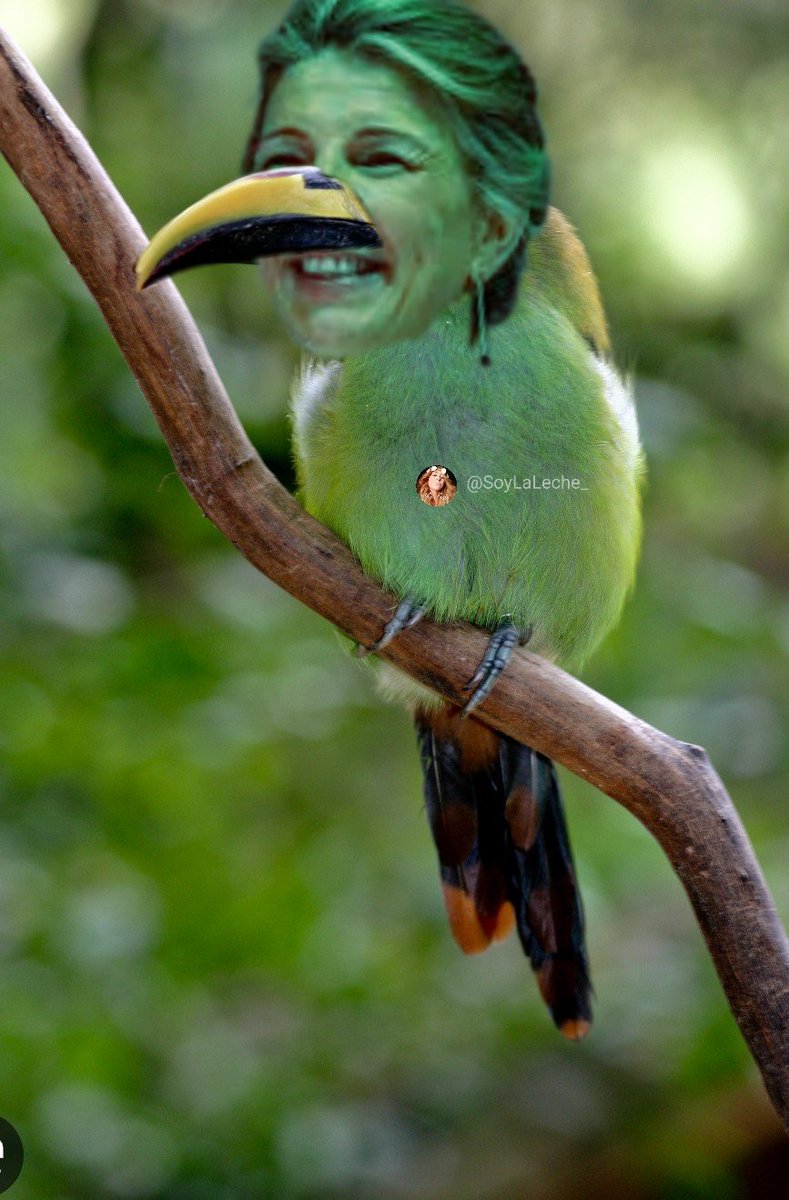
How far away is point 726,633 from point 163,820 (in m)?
0.74

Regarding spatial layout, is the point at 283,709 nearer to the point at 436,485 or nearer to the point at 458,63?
the point at 436,485

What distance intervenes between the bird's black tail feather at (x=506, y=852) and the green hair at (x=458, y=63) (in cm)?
53

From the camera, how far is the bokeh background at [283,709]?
1.15 meters

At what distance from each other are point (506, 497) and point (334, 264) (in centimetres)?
25

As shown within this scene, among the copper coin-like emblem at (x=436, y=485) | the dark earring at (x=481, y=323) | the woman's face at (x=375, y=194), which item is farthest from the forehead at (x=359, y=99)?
the copper coin-like emblem at (x=436, y=485)

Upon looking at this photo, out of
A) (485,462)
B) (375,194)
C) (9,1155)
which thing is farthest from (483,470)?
(9,1155)

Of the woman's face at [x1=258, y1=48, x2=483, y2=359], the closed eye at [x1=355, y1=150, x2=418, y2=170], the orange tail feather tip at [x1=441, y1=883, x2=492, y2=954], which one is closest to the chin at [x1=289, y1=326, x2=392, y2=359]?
the woman's face at [x1=258, y1=48, x2=483, y2=359]

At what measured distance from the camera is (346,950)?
1455 millimetres

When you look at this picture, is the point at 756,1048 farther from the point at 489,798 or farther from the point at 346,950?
the point at 346,950

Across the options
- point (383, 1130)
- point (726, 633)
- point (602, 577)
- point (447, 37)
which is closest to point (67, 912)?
point (383, 1130)

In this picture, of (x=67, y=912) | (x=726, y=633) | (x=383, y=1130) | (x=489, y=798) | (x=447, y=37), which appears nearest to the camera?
(x=447, y=37)

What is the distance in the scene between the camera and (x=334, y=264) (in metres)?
0.75

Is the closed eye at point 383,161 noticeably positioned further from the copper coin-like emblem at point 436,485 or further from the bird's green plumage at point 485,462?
the copper coin-like emblem at point 436,485

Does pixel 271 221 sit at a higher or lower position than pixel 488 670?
higher
